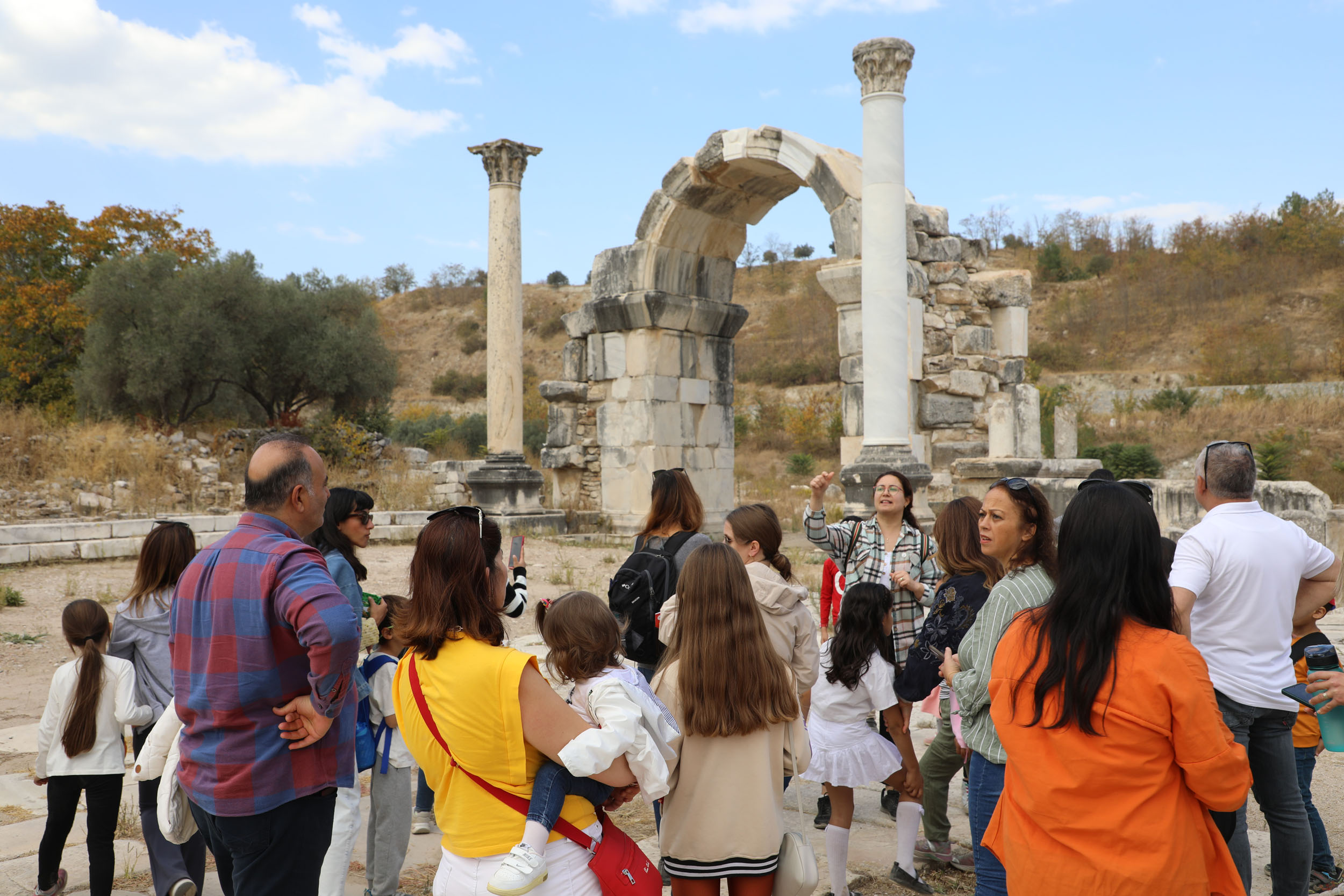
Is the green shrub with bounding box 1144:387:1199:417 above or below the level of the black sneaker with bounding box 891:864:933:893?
above

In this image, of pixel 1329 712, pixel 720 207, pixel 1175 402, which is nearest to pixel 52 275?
pixel 720 207

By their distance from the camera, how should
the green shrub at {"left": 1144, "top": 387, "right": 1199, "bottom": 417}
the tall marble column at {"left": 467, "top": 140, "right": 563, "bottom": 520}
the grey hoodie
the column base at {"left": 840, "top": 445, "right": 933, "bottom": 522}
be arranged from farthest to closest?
the green shrub at {"left": 1144, "top": 387, "right": 1199, "bottom": 417} → the tall marble column at {"left": 467, "top": 140, "right": 563, "bottom": 520} → the column base at {"left": 840, "top": 445, "right": 933, "bottom": 522} → the grey hoodie

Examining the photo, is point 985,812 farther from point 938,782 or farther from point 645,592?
point 645,592

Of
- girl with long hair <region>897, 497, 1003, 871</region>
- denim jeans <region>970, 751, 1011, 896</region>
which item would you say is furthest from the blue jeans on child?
girl with long hair <region>897, 497, 1003, 871</region>

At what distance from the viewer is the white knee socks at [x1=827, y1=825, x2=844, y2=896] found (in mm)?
3359

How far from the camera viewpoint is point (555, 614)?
261 centimetres

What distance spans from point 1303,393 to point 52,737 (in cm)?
3003

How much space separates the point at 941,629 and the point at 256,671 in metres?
2.29

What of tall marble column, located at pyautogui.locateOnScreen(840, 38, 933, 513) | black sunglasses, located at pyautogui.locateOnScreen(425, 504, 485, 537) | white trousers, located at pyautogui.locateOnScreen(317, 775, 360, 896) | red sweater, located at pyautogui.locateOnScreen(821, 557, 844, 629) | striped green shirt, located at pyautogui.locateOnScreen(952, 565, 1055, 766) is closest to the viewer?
black sunglasses, located at pyautogui.locateOnScreen(425, 504, 485, 537)

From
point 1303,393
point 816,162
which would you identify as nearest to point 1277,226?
point 1303,393

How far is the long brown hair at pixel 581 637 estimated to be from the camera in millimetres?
2562

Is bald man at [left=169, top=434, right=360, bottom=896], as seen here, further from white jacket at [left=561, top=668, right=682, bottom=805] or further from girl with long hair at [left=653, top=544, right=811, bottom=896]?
girl with long hair at [left=653, top=544, right=811, bottom=896]

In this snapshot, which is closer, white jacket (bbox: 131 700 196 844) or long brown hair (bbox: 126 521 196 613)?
white jacket (bbox: 131 700 196 844)

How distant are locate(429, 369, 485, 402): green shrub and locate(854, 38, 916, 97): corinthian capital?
111 feet
